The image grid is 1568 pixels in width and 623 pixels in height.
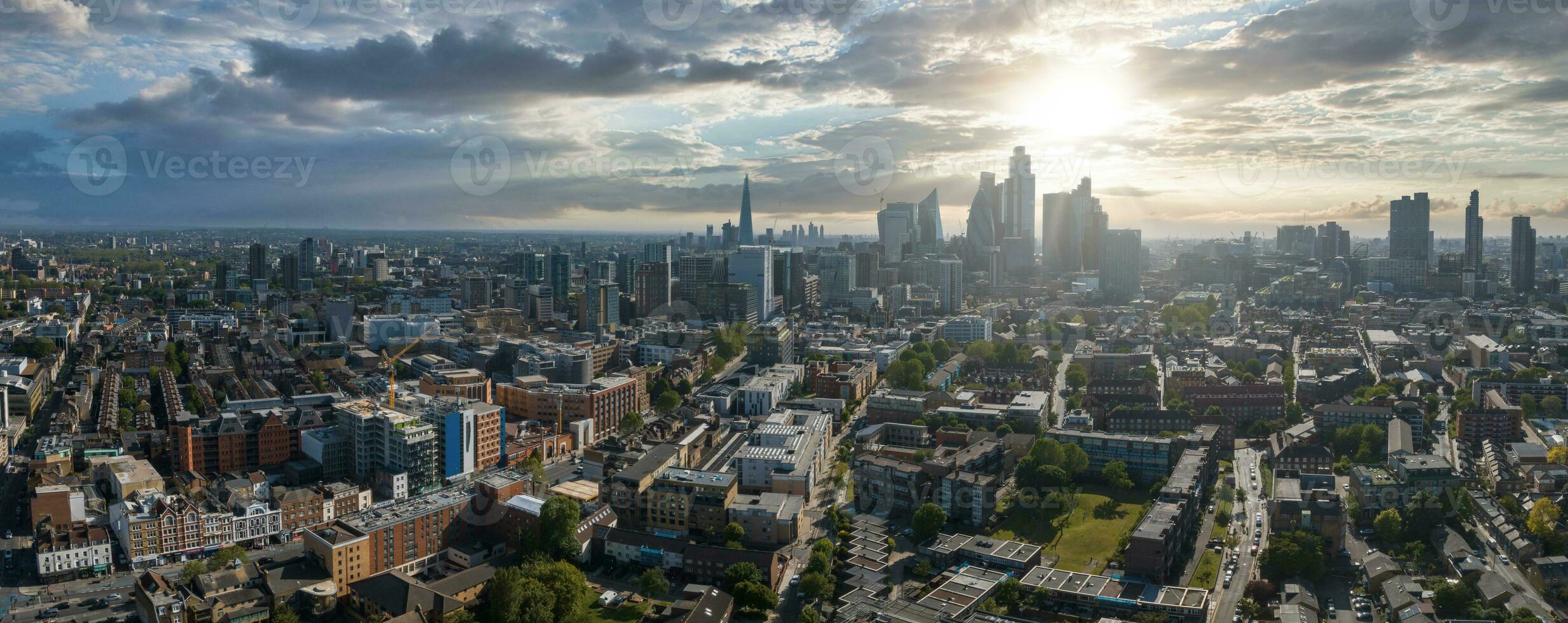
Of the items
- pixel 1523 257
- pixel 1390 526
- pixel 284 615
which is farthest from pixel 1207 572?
pixel 1523 257

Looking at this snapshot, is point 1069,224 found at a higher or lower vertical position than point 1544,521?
higher

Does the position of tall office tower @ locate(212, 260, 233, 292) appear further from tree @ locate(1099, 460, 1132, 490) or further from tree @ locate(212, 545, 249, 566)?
tree @ locate(1099, 460, 1132, 490)

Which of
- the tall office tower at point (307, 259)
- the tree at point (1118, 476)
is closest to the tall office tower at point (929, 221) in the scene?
the tall office tower at point (307, 259)

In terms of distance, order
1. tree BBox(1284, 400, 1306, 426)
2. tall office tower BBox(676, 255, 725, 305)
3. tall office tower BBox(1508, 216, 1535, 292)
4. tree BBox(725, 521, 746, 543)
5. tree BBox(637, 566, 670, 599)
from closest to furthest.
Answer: tree BBox(637, 566, 670, 599) → tree BBox(725, 521, 746, 543) → tree BBox(1284, 400, 1306, 426) → tall office tower BBox(676, 255, 725, 305) → tall office tower BBox(1508, 216, 1535, 292)

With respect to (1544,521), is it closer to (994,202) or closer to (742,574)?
(742,574)

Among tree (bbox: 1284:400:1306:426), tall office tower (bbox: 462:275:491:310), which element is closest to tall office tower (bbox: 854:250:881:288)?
tall office tower (bbox: 462:275:491:310)

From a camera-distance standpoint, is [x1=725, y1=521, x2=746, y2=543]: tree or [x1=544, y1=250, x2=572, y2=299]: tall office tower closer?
[x1=725, y1=521, x2=746, y2=543]: tree
